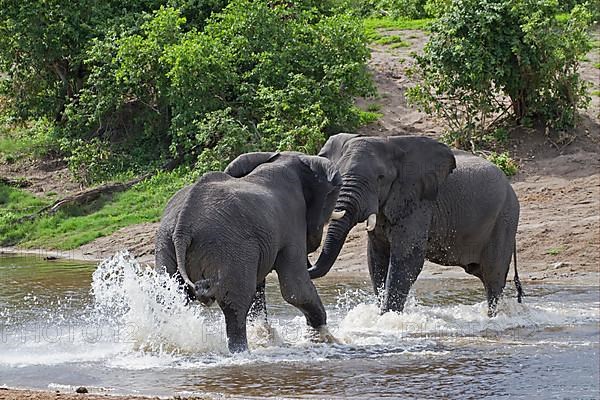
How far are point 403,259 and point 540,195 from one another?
6.16 m

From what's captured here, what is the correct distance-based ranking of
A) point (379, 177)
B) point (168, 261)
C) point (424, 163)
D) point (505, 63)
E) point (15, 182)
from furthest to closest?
point (15, 182) → point (505, 63) → point (424, 163) → point (379, 177) → point (168, 261)

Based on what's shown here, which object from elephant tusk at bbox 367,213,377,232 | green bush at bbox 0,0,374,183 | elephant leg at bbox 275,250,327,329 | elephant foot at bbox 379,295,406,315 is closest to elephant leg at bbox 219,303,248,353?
elephant leg at bbox 275,250,327,329

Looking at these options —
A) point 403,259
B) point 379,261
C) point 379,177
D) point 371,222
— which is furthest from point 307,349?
point 379,261

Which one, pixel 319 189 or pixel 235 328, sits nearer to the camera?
pixel 235 328

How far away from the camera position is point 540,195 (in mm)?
17172

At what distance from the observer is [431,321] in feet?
38.6

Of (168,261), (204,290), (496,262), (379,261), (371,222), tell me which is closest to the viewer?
(204,290)

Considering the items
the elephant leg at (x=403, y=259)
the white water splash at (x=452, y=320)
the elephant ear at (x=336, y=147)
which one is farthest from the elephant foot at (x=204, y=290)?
the elephant leg at (x=403, y=259)

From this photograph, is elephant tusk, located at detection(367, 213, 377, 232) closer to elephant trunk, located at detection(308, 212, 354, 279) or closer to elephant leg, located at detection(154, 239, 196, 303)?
elephant trunk, located at detection(308, 212, 354, 279)

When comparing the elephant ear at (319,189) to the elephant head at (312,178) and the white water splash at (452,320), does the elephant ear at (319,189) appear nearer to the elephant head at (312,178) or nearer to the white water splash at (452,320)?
the elephant head at (312,178)

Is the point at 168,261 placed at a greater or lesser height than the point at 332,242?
greater

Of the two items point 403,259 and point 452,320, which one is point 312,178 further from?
point 452,320

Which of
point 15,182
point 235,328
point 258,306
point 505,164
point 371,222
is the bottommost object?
point 15,182

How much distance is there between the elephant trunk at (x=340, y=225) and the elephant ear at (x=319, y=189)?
1.08 ft
